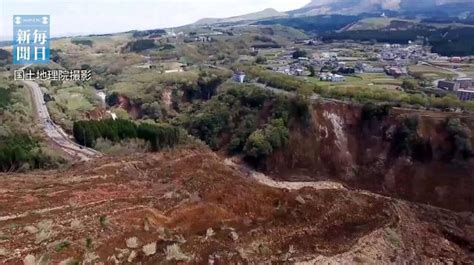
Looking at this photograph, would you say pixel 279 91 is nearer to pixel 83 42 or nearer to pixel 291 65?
pixel 291 65

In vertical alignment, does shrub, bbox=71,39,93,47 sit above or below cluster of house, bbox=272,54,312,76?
above

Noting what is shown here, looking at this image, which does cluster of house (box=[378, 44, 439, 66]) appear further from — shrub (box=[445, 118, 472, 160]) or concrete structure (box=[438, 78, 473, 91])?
shrub (box=[445, 118, 472, 160])

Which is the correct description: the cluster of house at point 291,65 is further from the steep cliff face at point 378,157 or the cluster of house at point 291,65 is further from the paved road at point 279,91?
the steep cliff face at point 378,157

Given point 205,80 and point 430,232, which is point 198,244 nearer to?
point 430,232

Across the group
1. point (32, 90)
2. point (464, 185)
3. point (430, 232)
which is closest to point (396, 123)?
point (464, 185)

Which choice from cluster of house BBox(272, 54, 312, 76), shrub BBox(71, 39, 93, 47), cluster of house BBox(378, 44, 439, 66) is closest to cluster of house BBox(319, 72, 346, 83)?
cluster of house BBox(272, 54, 312, 76)

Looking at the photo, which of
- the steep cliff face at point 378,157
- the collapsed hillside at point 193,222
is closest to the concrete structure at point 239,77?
the steep cliff face at point 378,157
